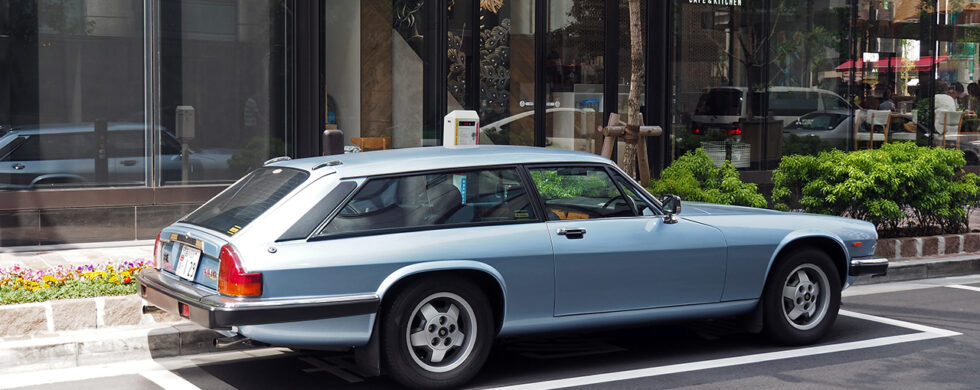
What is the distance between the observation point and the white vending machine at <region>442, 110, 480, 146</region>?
32.3ft

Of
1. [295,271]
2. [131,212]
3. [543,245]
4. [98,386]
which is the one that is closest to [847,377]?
[543,245]

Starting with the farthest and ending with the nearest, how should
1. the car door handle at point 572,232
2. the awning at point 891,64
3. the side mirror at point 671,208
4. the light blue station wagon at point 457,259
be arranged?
the awning at point 891,64 < the side mirror at point 671,208 < the car door handle at point 572,232 < the light blue station wagon at point 457,259

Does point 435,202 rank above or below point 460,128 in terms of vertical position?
below

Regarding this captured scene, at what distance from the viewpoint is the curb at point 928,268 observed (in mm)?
10930

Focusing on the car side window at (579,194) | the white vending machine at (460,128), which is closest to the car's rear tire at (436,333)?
the car side window at (579,194)

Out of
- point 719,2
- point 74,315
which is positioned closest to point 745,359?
point 74,315

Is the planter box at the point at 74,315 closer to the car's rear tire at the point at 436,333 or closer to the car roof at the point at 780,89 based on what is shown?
the car's rear tire at the point at 436,333

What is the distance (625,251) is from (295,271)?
2.23 metres

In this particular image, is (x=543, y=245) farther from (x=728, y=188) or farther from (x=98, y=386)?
(x=728, y=188)

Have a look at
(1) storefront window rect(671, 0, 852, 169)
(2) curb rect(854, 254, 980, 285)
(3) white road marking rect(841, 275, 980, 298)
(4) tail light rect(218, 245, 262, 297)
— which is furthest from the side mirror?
(1) storefront window rect(671, 0, 852, 169)

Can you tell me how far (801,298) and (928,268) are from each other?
4289mm

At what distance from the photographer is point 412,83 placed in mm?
14305

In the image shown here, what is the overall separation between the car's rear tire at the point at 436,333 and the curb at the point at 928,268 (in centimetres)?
571

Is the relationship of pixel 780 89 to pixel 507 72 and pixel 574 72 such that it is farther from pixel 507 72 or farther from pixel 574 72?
pixel 507 72
